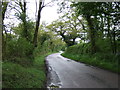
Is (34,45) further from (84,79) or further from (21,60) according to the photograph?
(84,79)

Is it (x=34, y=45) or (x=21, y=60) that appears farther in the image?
(x=34, y=45)

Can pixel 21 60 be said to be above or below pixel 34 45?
below

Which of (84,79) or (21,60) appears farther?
(21,60)

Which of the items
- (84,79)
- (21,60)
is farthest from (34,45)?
(84,79)

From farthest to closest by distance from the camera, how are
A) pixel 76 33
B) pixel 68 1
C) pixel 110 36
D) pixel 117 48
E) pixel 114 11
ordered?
pixel 76 33
pixel 68 1
pixel 110 36
pixel 117 48
pixel 114 11

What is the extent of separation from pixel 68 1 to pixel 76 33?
623 inches

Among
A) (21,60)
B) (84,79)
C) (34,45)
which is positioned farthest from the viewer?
(34,45)

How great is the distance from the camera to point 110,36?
10.3 meters

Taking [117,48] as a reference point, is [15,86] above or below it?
below

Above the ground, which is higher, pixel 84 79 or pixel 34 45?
pixel 34 45

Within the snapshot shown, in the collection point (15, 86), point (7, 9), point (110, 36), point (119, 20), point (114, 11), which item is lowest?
point (15, 86)

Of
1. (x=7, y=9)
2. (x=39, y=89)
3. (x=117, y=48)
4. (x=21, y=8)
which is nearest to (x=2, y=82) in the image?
(x=39, y=89)

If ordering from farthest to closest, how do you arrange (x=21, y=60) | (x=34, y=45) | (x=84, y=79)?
(x=34, y=45)
(x=21, y=60)
(x=84, y=79)

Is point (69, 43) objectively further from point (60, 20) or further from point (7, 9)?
point (7, 9)
